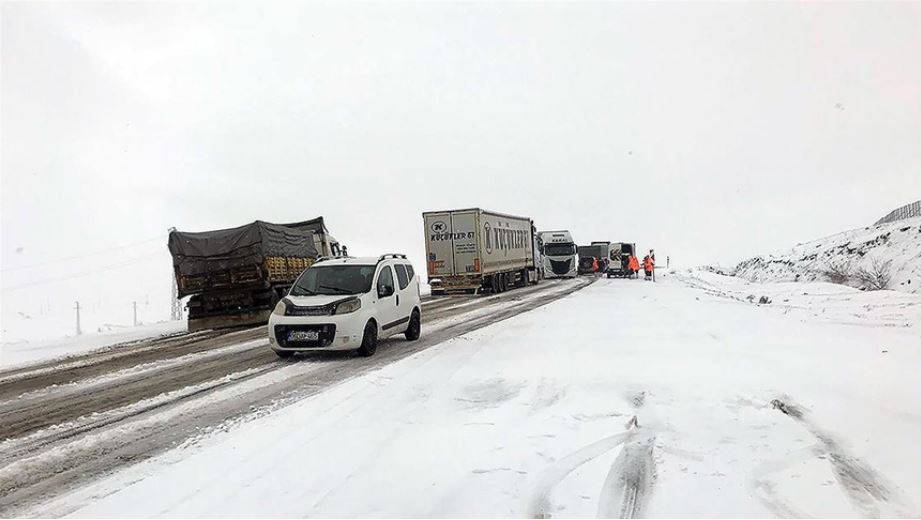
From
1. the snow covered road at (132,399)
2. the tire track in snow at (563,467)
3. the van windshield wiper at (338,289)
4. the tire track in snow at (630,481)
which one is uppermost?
the van windshield wiper at (338,289)

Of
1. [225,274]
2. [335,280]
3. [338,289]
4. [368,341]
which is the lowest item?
[368,341]

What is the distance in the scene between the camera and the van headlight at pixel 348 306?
10734 millimetres

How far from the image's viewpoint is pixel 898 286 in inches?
1016

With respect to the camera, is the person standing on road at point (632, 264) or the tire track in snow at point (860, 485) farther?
the person standing on road at point (632, 264)

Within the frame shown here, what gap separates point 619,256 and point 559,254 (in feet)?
15.8

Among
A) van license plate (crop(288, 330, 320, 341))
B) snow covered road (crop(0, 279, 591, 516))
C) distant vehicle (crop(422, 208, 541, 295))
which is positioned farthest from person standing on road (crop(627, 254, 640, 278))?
van license plate (crop(288, 330, 320, 341))

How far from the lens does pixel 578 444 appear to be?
522 centimetres

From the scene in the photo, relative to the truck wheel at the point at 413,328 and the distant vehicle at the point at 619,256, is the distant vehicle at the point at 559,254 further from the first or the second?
the truck wheel at the point at 413,328

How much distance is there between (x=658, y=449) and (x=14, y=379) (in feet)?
36.0

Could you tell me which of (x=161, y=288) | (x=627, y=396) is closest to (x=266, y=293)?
(x=627, y=396)

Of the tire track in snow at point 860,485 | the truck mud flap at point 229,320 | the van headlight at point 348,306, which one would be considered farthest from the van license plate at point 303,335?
the truck mud flap at point 229,320

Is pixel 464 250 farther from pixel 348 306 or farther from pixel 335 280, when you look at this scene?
pixel 348 306

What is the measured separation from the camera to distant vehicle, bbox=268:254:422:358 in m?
10.6

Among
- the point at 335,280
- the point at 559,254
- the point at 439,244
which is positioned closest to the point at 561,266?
the point at 559,254
